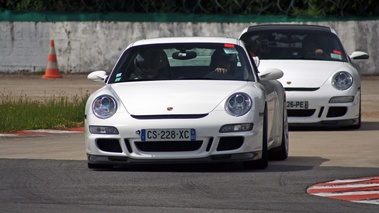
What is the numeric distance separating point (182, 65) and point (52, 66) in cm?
1466

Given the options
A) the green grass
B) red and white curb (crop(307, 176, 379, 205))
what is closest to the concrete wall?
the green grass

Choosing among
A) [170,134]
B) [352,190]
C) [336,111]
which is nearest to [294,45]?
[336,111]

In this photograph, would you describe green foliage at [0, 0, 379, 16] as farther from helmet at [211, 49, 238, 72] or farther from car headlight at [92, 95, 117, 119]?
car headlight at [92, 95, 117, 119]

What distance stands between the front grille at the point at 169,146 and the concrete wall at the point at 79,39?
1586 cm

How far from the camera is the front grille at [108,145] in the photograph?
1105 centimetres

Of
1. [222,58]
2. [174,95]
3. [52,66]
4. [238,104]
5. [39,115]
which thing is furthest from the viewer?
[52,66]

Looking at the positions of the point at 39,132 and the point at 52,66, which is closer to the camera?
the point at 39,132

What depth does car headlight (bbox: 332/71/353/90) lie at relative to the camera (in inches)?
628

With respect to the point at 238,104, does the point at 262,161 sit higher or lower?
lower

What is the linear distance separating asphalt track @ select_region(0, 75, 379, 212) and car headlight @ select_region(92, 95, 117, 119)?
1034mm

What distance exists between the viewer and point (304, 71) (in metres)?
16.2

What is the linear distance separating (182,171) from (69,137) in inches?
166

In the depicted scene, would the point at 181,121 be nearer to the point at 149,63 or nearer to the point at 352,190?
the point at 149,63

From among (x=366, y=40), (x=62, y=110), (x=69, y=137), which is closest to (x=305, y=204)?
(x=69, y=137)
